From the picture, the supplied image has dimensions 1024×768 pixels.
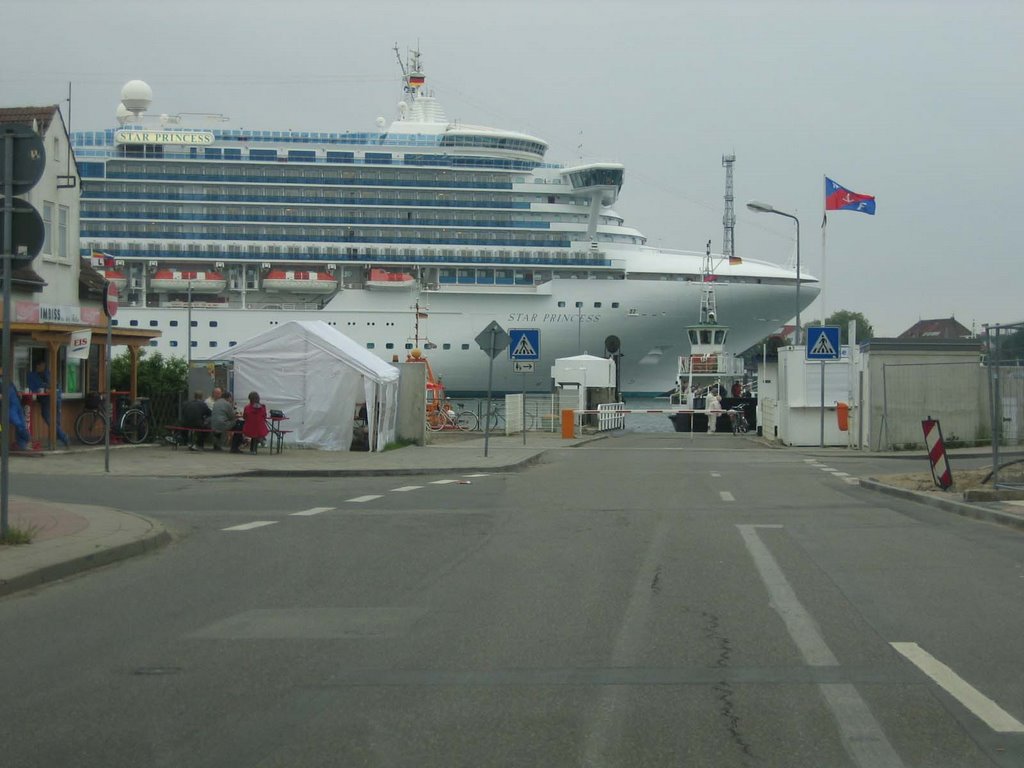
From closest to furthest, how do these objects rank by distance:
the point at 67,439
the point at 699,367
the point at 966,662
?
the point at 966,662, the point at 67,439, the point at 699,367

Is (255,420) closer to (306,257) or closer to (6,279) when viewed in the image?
(6,279)

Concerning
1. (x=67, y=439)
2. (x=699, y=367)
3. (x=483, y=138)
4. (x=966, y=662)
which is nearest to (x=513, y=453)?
(x=67, y=439)

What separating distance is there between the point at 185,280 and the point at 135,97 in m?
10.9

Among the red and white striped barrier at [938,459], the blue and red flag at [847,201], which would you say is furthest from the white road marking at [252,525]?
the blue and red flag at [847,201]

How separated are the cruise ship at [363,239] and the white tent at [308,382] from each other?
3520 cm

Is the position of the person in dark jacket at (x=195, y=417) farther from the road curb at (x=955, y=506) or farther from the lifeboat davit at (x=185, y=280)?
the lifeboat davit at (x=185, y=280)

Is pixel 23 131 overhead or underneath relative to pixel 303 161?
underneath

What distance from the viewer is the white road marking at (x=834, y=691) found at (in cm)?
438

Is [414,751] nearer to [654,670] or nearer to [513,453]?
[654,670]

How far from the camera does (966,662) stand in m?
5.86

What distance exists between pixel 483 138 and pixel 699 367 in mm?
17299

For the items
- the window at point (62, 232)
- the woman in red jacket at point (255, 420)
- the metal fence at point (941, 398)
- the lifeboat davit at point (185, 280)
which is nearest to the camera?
the woman in red jacket at point (255, 420)

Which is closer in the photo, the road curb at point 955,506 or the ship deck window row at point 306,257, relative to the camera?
the road curb at point 955,506

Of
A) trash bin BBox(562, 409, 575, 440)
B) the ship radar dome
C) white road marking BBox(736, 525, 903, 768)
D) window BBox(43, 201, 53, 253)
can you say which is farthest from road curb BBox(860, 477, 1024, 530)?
the ship radar dome
